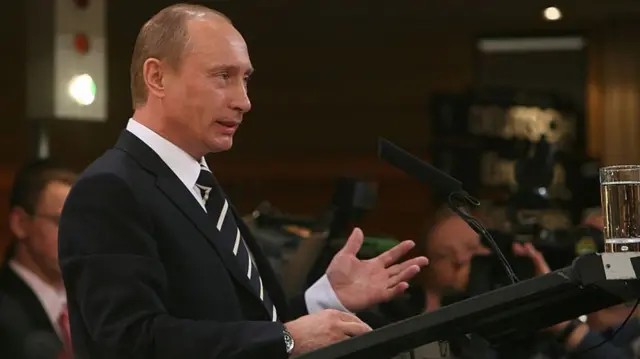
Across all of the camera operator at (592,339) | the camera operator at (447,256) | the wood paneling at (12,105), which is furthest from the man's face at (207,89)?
the wood paneling at (12,105)

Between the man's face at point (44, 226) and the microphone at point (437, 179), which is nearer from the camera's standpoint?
the microphone at point (437, 179)

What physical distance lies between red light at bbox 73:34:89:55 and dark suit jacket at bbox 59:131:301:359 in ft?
7.43

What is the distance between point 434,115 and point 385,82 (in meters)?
0.23

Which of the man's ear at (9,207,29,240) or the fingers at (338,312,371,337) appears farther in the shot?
the man's ear at (9,207,29,240)

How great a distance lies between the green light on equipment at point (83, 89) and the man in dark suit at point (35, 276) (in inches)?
26.0

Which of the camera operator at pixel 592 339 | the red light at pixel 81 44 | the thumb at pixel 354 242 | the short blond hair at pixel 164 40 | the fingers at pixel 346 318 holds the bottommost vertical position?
the camera operator at pixel 592 339

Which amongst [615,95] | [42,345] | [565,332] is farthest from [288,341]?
[615,95]

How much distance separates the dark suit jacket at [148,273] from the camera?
3.74 feet

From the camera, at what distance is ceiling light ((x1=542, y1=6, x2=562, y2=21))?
3949 millimetres

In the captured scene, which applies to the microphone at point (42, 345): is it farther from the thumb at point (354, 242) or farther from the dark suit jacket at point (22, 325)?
the thumb at point (354, 242)

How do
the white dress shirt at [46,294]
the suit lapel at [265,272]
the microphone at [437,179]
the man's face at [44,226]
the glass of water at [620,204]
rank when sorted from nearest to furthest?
the glass of water at [620,204], the microphone at [437,179], the suit lapel at [265,272], the white dress shirt at [46,294], the man's face at [44,226]

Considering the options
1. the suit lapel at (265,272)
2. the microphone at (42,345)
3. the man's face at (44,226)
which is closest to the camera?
the suit lapel at (265,272)

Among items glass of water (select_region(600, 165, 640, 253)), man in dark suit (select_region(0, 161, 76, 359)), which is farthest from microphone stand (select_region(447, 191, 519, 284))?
man in dark suit (select_region(0, 161, 76, 359))

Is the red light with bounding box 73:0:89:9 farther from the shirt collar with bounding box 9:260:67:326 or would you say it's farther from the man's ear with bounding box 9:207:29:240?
the shirt collar with bounding box 9:260:67:326
